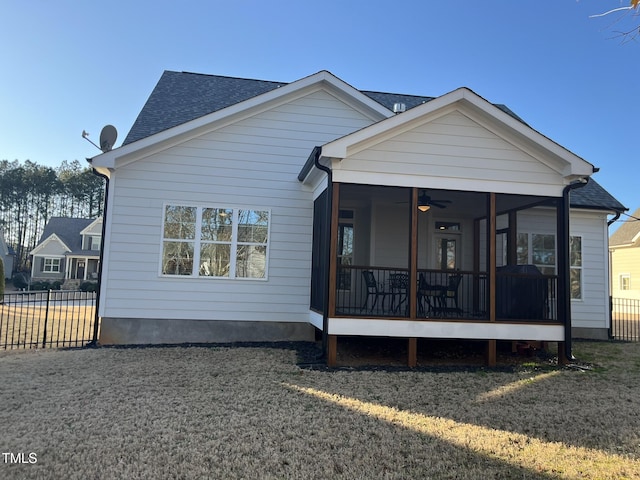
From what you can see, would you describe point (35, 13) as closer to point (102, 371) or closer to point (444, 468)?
point (102, 371)

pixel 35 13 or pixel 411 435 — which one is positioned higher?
pixel 35 13

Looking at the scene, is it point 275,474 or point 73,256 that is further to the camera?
point 73,256

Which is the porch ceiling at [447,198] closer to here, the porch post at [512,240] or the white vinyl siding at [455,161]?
the porch post at [512,240]

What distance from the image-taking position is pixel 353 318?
6848 millimetres

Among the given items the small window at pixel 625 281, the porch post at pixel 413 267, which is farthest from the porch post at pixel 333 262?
the small window at pixel 625 281

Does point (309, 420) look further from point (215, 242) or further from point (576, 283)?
point (576, 283)

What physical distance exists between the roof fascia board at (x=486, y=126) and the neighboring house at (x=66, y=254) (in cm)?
3238

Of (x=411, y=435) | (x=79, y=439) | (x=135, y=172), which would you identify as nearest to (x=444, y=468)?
(x=411, y=435)

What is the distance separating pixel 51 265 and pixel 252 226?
32982 mm

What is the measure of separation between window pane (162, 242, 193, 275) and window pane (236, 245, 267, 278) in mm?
965

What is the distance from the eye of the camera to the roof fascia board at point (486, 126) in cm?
697

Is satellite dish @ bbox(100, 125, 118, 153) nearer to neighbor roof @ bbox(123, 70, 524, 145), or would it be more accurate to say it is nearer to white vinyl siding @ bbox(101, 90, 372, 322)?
neighbor roof @ bbox(123, 70, 524, 145)

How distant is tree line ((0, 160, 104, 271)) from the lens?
43.4 meters

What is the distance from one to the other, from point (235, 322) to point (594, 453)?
634 cm
